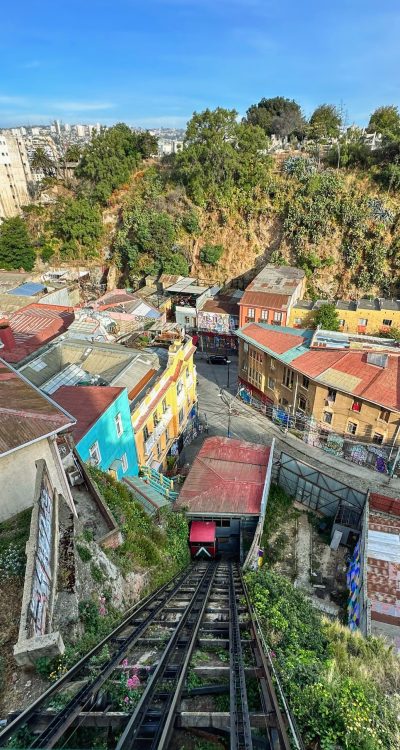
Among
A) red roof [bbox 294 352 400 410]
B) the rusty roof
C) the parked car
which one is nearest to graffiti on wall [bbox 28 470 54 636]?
the rusty roof

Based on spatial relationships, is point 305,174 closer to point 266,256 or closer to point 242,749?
point 266,256

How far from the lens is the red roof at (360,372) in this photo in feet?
89.1

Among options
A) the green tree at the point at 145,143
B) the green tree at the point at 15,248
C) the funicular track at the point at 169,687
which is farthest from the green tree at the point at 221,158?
the funicular track at the point at 169,687

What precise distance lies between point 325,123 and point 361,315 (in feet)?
135

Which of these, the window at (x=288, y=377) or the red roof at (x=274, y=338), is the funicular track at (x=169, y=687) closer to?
the window at (x=288, y=377)

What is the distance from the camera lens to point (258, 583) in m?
13.6

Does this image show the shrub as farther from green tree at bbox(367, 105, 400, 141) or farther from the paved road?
green tree at bbox(367, 105, 400, 141)

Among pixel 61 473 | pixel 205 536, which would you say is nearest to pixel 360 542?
pixel 205 536

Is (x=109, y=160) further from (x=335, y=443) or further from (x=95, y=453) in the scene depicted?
(x=95, y=453)

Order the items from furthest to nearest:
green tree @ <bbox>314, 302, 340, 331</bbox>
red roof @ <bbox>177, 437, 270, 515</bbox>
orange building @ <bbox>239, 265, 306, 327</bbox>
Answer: orange building @ <bbox>239, 265, 306, 327</bbox> < green tree @ <bbox>314, 302, 340, 331</bbox> < red roof @ <bbox>177, 437, 270, 515</bbox>

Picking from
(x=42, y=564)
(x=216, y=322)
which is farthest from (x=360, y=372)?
(x=42, y=564)

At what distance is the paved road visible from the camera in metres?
29.0

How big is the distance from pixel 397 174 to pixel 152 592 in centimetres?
→ 5495

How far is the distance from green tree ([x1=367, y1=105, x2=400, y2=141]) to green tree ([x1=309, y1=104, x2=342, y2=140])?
17.8 feet
